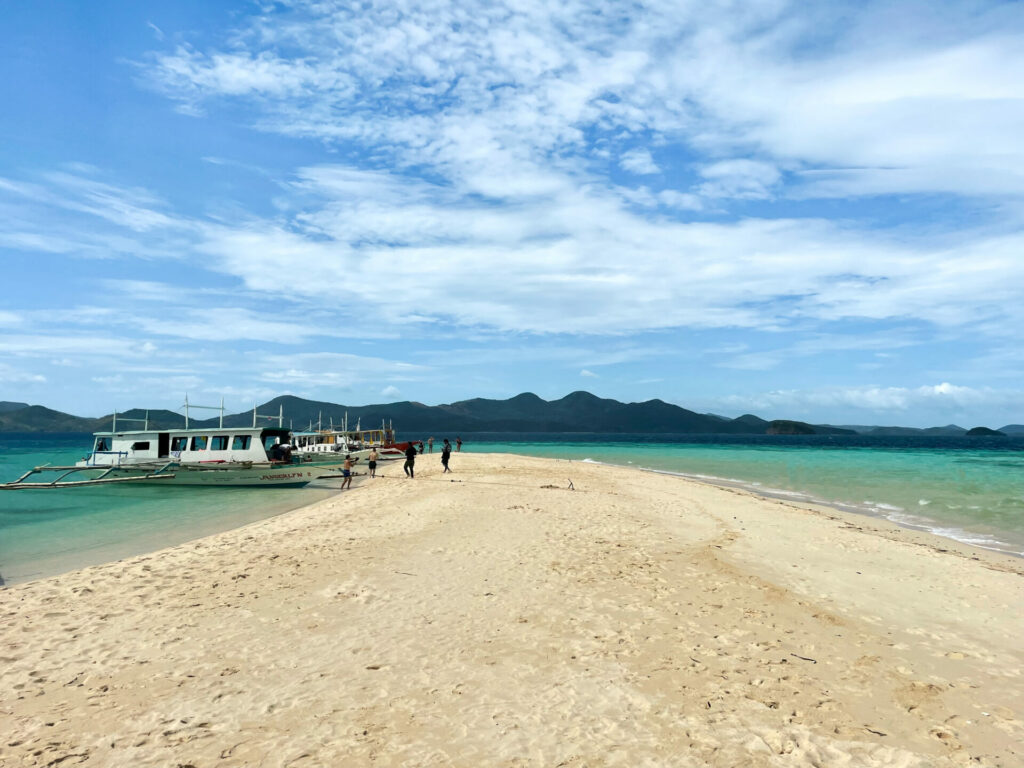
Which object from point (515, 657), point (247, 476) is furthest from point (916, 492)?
point (247, 476)

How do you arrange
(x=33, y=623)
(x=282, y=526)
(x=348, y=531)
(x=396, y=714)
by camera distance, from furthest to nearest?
(x=282, y=526)
(x=348, y=531)
(x=33, y=623)
(x=396, y=714)

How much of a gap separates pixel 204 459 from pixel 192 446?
1449mm

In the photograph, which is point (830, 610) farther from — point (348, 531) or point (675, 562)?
point (348, 531)

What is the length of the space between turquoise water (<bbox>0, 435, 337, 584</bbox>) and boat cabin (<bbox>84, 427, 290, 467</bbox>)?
1813mm

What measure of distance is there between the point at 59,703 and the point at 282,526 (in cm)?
1178

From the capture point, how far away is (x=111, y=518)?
23656mm

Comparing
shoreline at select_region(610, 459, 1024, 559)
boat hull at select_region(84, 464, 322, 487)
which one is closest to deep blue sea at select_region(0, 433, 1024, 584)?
shoreline at select_region(610, 459, 1024, 559)

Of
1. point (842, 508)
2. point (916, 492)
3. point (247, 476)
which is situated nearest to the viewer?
point (842, 508)

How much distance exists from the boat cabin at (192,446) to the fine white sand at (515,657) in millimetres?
20408

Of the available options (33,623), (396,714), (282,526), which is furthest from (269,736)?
(282,526)

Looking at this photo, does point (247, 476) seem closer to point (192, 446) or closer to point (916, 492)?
point (192, 446)

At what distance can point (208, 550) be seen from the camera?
47.6 ft

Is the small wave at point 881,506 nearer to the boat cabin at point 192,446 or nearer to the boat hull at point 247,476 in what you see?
the boat hull at point 247,476

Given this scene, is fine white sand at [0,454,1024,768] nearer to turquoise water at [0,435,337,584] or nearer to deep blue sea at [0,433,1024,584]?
turquoise water at [0,435,337,584]
